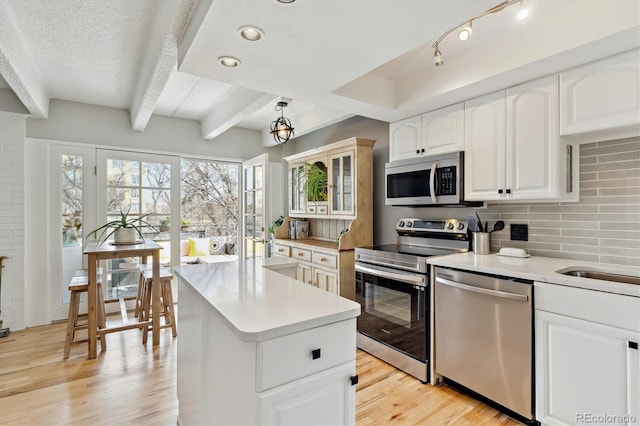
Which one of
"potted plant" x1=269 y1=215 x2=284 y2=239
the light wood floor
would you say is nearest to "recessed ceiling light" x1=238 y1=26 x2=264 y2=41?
the light wood floor

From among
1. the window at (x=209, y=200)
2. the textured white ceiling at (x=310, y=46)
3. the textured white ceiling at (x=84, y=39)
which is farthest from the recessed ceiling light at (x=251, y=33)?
the window at (x=209, y=200)

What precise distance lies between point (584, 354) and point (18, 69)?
4177 millimetres

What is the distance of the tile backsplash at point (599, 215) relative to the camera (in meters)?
1.92

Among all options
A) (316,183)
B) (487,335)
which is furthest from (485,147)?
(316,183)

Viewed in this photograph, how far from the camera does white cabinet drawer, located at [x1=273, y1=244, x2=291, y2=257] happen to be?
4008 mm

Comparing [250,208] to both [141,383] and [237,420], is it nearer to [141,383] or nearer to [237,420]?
[141,383]

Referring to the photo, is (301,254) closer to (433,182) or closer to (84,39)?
(433,182)

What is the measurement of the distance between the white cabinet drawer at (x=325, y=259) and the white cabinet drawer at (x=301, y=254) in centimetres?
13

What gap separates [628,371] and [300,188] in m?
3.36

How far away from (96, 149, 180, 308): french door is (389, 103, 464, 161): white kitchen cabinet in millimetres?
2999

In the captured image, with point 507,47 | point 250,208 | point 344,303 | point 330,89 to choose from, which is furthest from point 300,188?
point 344,303

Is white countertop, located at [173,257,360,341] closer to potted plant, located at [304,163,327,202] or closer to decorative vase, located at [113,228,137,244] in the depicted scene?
decorative vase, located at [113,228,137,244]

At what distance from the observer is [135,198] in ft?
13.3

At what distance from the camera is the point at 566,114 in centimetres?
190
